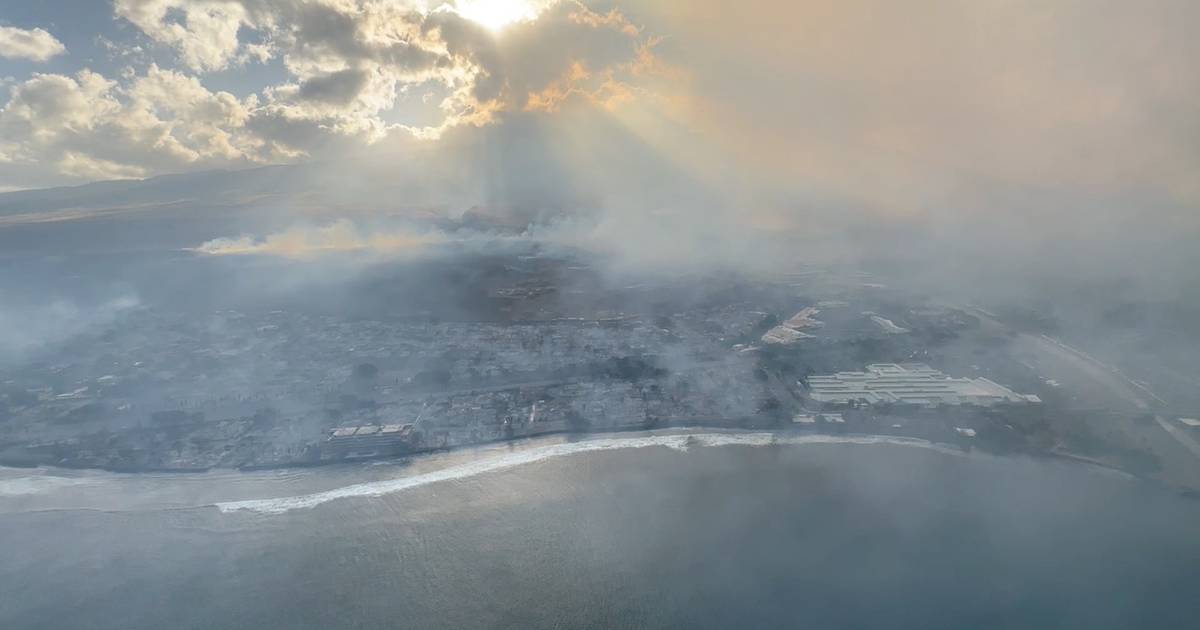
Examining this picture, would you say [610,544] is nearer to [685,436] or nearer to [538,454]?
[538,454]

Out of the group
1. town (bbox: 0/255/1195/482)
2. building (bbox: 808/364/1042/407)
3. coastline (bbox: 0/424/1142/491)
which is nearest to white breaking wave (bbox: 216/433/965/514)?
coastline (bbox: 0/424/1142/491)

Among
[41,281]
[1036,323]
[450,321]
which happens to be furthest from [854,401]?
[41,281]

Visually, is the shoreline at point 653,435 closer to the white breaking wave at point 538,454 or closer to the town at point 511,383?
the white breaking wave at point 538,454

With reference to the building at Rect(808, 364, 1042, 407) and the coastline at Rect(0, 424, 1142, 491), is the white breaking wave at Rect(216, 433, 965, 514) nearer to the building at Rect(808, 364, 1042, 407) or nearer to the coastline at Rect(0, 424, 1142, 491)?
the coastline at Rect(0, 424, 1142, 491)

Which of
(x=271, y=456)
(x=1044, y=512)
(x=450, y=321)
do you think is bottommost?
(x=1044, y=512)

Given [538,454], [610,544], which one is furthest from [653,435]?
[610,544]

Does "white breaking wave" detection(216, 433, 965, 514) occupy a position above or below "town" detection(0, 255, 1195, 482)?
below

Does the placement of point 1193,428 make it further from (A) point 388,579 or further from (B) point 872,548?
(A) point 388,579
